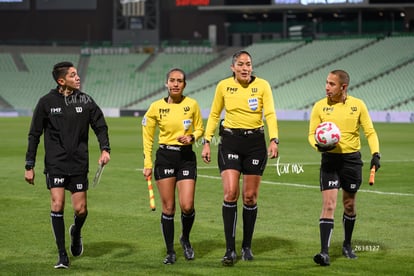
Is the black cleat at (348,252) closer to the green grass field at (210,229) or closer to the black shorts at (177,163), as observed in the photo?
the green grass field at (210,229)

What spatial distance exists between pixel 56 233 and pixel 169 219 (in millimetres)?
1377

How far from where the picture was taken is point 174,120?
41.6ft

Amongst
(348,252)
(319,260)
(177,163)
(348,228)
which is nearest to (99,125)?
(177,163)

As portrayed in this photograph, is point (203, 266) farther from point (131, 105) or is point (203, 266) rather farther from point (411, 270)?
point (131, 105)

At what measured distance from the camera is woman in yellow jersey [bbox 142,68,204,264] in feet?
41.4

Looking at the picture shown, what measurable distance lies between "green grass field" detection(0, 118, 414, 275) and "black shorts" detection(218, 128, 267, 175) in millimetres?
1141

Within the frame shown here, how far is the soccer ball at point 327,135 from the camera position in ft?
40.1

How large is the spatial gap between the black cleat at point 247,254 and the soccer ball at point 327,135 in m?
1.60

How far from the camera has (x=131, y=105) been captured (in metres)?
85.5

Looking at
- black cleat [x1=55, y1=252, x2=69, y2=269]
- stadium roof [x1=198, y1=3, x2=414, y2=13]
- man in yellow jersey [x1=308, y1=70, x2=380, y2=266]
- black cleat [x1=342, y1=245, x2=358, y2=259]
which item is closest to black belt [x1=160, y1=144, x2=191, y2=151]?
man in yellow jersey [x1=308, y1=70, x2=380, y2=266]

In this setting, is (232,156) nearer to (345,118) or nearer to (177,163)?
(177,163)

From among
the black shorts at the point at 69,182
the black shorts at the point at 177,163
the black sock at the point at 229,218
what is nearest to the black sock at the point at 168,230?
the black shorts at the point at 177,163

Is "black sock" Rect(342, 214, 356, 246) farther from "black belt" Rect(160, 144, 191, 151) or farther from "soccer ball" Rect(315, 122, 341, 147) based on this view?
"black belt" Rect(160, 144, 191, 151)

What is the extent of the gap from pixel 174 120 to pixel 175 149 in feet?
1.16
